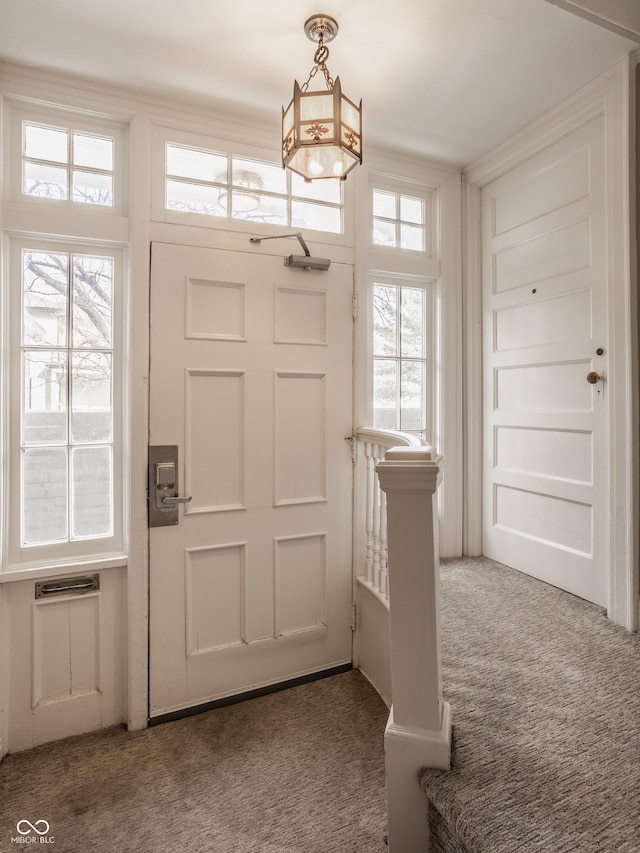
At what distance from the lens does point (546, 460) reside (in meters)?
2.40

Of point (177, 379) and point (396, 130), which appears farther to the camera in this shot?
point (396, 130)

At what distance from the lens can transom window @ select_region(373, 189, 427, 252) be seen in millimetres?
2656

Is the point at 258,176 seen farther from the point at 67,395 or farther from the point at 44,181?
the point at 67,395

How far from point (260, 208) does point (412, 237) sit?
0.94m

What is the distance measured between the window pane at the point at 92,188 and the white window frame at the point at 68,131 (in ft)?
0.08

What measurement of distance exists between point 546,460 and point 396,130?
6.16 ft

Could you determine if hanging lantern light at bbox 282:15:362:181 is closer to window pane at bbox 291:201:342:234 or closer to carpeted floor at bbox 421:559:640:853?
window pane at bbox 291:201:342:234

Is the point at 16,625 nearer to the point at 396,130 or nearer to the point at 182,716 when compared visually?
the point at 182,716

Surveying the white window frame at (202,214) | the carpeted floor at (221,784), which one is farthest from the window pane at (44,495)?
the white window frame at (202,214)

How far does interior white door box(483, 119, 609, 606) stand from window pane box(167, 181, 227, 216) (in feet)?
5.22

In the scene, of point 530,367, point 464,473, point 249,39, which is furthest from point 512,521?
point 249,39

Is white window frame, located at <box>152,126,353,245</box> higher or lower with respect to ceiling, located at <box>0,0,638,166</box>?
lower

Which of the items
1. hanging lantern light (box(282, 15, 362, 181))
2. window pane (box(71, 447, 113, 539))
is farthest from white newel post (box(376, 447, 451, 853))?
window pane (box(71, 447, 113, 539))

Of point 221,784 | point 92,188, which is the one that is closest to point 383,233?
point 92,188
